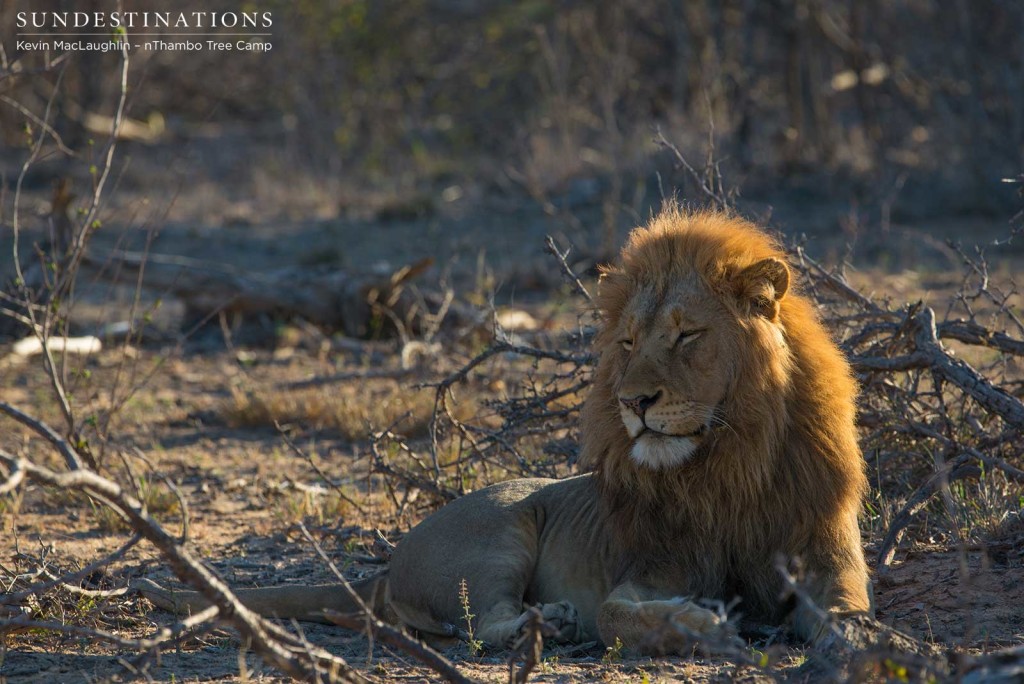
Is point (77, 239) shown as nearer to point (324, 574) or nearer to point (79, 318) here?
point (324, 574)

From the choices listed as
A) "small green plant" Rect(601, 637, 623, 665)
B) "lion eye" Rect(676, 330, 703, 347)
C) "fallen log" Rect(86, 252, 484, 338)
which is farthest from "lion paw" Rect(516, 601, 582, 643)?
"fallen log" Rect(86, 252, 484, 338)

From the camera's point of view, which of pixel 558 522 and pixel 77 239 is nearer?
pixel 558 522

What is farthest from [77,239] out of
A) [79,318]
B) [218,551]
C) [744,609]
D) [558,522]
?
[79,318]

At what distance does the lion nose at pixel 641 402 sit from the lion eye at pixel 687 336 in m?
0.21

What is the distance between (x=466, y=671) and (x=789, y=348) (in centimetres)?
142

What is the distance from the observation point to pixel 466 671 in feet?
12.0

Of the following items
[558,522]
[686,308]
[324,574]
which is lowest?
[324,574]

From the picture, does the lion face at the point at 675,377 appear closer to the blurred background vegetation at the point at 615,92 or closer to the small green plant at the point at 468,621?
the small green plant at the point at 468,621

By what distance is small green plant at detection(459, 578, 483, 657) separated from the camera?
3.91m

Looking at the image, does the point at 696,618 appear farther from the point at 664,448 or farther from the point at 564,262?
the point at 564,262

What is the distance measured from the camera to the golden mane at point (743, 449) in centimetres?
382

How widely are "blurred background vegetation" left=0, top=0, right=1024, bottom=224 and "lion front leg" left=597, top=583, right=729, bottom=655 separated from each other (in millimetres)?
6950

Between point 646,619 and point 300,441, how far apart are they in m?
4.27

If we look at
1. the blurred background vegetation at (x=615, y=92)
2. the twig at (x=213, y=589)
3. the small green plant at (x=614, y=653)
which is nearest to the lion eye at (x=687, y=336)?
the small green plant at (x=614, y=653)
